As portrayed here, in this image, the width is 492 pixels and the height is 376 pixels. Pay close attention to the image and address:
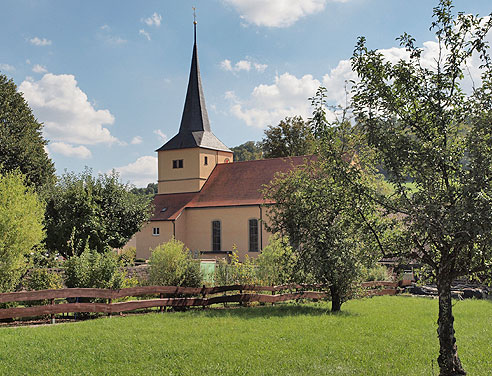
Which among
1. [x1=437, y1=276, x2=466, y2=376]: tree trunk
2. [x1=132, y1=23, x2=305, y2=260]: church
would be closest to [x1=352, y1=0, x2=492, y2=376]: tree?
[x1=437, y1=276, x2=466, y2=376]: tree trunk

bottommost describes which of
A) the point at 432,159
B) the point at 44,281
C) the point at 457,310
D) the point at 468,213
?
the point at 457,310

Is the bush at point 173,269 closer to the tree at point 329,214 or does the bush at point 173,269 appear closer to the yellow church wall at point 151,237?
the tree at point 329,214

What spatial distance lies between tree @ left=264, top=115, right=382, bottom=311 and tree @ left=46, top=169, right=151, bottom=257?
40.4 ft

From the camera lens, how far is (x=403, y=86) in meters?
7.64

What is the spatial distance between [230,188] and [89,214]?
16760mm

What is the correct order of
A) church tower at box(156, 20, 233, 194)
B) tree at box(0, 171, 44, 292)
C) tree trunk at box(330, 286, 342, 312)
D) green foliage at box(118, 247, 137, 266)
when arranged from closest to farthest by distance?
tree at box(0, 171, 44, 292), tree trunk at box(330, 286, 342, 312), green foliage at box(118, 247, 137, 266), church tower at box(156, 20, 233, 194)

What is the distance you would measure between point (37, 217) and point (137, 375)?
1154 centimetres

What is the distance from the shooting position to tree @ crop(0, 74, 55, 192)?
31641 mm

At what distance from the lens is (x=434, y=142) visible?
7074 millimetres

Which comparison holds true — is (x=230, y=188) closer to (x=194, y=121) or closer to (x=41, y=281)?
(x=194, y=121)

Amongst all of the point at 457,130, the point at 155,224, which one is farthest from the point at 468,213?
the point at 155,224

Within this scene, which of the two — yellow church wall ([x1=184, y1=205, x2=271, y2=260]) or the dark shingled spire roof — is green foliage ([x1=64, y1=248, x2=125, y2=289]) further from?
the dark shingled spire roof

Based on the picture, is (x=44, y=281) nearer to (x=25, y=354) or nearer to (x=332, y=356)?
(x=25, y=354)

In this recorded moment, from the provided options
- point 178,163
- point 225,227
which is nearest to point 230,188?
point 225,227
